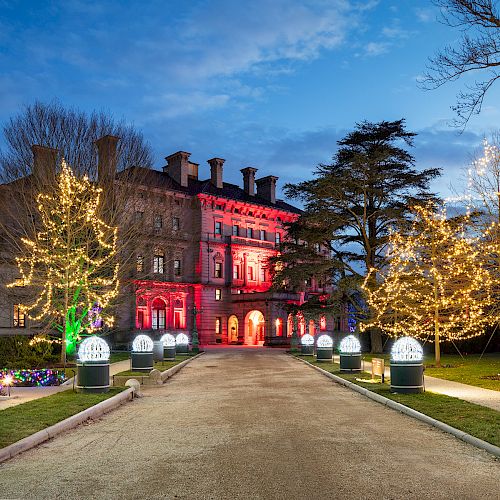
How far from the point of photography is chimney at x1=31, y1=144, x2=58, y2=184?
28.4m

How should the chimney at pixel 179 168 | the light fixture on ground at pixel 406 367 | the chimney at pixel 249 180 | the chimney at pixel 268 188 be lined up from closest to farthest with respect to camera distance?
the light fixture on ground at pixel 406 367 → the chimney at pixel 179 168 → the chimney at pixel 249 180 → the chimney at pixel 268 188

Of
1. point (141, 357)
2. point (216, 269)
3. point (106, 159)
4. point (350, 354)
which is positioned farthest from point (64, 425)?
point (216, 269)

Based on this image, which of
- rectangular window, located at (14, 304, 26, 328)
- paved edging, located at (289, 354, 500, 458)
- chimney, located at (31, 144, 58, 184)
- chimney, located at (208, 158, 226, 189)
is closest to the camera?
paved edging, located at (289, 354, 500, 458)

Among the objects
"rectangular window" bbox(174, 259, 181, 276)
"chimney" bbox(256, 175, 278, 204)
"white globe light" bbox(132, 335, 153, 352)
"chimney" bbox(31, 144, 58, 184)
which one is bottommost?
"white globe light" bbox(132, 335, 153, 352)

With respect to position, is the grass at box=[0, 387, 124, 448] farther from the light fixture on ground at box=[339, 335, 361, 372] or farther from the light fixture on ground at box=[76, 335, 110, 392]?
the light fixture on ground at box=[339, 335, 361, 372]

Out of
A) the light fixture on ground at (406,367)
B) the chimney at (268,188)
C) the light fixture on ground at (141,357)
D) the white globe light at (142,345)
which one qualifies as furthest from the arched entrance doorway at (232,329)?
the light fixture on ground at (406,367)

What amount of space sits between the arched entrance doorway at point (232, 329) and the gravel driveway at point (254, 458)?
166 feet

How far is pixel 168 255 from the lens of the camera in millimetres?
59031

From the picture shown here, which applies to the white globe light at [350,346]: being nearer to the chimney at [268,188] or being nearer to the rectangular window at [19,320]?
the rectangular window at [19,320]

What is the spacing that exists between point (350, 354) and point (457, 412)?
10.8 metres

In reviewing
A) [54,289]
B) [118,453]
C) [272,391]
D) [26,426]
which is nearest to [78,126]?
[54,289]

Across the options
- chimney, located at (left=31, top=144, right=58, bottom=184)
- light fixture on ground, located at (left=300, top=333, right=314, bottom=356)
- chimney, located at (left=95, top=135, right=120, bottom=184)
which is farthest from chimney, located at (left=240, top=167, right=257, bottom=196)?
chimney, located at (left=31, top=144, right=58, bottom=184)

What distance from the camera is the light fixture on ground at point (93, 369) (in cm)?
1574

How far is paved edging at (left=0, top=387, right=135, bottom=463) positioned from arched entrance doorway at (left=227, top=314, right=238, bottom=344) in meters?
48.6
